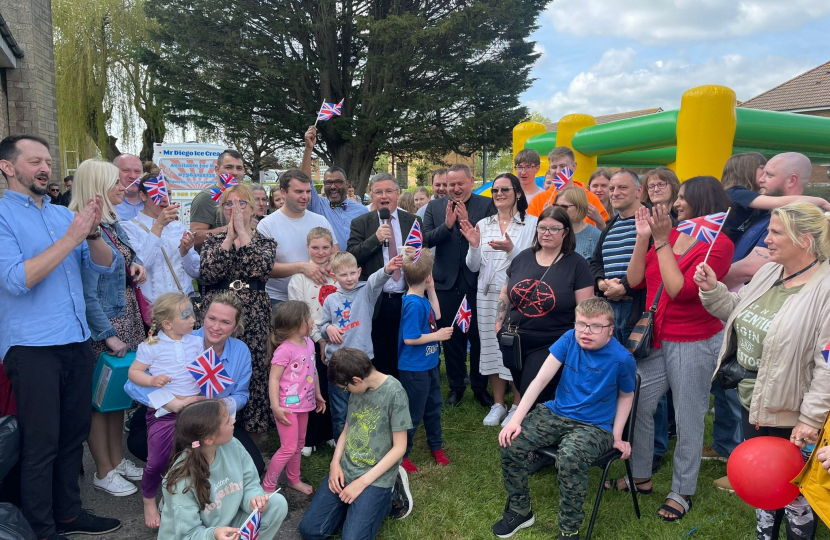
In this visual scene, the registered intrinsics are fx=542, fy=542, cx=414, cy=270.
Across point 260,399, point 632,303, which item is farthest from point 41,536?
point 632,303

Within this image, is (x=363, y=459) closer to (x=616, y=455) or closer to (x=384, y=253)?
(x=616, y=455)

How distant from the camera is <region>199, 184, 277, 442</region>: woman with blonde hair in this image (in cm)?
384

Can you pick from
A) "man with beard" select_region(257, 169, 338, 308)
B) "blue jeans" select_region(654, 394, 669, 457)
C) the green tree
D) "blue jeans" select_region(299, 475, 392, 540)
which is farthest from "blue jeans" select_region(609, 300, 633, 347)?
the green tree

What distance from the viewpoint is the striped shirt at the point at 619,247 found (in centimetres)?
377

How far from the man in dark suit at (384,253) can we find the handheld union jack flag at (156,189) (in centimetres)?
152

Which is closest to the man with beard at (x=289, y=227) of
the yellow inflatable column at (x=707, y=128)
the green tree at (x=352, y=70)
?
the yellow inflatable column at (x=707, y=128)

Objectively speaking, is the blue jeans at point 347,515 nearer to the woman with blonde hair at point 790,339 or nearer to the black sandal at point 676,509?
the black sandal at point 676,509

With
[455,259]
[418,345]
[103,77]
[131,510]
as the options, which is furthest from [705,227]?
[103,77]

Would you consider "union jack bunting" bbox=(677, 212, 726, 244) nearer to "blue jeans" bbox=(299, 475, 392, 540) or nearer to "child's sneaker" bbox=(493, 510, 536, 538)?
"child's sneaker" bbox=(493, 510, 536, 538)

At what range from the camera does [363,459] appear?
329cm

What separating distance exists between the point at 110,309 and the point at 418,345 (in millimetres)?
2121

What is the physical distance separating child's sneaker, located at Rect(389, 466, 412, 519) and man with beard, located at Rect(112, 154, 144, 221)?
2989mm

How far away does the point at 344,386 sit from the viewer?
3.25 meters

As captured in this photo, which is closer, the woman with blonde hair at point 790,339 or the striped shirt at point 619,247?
the woman with blonde hair at point 790,339
